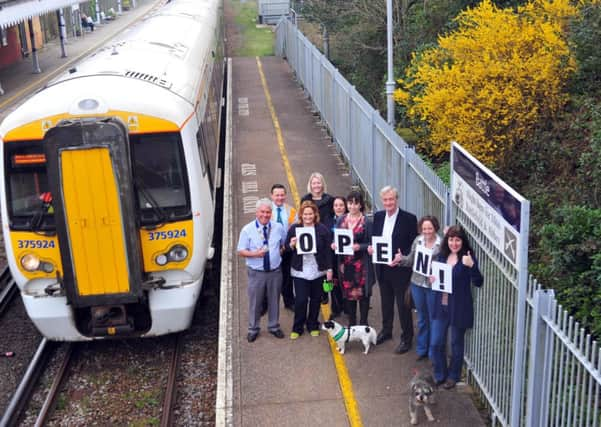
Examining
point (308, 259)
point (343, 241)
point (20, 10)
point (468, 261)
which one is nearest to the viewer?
point (468, 261)

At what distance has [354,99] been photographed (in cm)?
1423

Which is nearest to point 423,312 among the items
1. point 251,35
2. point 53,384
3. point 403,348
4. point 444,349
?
point 444,349

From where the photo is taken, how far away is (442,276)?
6.80m

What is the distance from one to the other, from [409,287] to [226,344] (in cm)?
226

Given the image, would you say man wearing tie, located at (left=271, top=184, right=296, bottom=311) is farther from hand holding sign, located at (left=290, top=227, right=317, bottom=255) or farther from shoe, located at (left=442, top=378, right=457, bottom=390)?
shoe, located at (left=442, top=378, right=457, bottom=390)

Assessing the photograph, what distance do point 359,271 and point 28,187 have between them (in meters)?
3.81

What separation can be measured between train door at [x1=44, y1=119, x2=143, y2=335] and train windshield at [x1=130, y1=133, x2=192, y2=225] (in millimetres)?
443

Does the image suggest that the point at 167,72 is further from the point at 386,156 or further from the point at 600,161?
the point at 600,161

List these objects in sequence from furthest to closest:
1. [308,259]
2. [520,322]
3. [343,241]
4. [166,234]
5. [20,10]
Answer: [20,10] → [166,234] → [308,259] → [343,241] → [520,322]

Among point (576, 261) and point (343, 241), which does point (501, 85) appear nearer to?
point (576, 261)

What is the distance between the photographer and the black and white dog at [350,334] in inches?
315

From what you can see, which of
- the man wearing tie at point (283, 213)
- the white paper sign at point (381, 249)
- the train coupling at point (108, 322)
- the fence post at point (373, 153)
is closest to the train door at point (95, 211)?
the train coupling at point (108, 322)

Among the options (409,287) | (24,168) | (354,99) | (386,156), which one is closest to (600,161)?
(386,156)

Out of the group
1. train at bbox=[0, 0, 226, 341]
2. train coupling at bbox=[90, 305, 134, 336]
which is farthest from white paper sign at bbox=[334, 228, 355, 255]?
train coupling at bbox=[90, 305, 134, 336]
